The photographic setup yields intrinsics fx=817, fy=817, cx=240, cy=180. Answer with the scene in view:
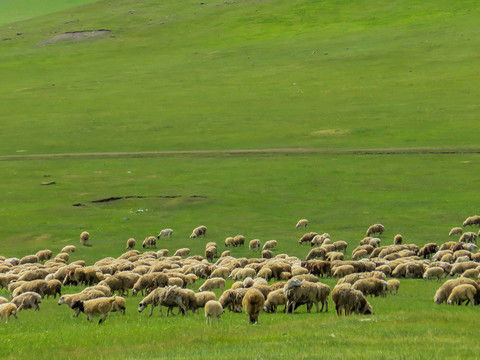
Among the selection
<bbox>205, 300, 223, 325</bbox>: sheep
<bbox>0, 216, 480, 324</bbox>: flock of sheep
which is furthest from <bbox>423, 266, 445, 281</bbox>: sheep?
<bbox>205, 300, 223, 325</bbox>: sheep

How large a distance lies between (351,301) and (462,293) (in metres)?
3.68

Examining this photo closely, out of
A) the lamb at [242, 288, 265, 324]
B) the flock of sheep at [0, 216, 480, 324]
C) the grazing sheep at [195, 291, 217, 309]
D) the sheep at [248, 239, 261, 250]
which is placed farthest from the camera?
the sheep at [248, 239, 261, 250]

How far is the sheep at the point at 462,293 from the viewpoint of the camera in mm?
22406

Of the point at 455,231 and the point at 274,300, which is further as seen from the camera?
the point at 455,231

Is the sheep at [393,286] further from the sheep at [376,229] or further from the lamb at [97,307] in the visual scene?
the sheep at [376,229]

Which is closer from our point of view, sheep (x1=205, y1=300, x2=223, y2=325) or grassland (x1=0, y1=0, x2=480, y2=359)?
grassland (x1=0, y1=0, x2=480, y2=359)

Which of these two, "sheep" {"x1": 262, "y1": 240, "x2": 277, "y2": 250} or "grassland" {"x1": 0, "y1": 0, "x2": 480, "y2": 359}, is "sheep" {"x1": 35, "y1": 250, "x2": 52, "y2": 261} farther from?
"sheep" {"x1": 262, "y1": 240, "x2": 277, "y2": 250}

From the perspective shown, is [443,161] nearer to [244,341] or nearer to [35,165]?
[35,165]

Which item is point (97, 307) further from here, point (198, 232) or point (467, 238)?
point (467, 238)

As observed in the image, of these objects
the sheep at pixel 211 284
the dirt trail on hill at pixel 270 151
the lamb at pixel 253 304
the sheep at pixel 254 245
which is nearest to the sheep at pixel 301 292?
the lamb at pixel 253 304

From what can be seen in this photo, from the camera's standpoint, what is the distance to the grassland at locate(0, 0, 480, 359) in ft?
62.1

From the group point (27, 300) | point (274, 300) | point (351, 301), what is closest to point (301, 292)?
point (274, 300)

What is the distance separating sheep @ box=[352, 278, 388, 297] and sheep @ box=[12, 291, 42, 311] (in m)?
9.31

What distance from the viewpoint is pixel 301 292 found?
21766 mm
